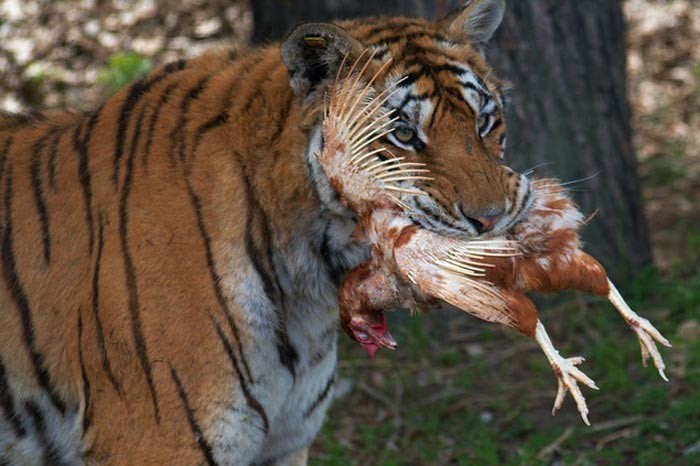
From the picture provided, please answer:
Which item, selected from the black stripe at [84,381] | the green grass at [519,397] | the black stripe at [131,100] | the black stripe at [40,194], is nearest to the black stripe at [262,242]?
the black stripe at [131,100]

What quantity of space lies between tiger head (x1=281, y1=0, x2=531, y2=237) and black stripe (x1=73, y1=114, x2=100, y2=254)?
66 cm

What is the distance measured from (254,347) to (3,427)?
802 mm

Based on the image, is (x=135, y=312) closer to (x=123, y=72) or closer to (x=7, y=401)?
(x=7, y=401)

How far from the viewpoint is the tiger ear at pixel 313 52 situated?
2514mm

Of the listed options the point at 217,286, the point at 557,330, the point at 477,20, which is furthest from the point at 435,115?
the point at 557,330

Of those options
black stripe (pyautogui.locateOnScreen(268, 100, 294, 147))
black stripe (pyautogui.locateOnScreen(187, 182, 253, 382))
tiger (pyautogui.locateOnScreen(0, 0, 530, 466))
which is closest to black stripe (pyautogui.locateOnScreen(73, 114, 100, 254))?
tiger (pyautogui.locateOnScreen(0, 0, 530, 466))

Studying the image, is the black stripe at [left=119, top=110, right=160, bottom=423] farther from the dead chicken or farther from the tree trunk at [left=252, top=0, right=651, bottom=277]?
the tree trunk at [left=252, top=0, right=651, bottom=277]

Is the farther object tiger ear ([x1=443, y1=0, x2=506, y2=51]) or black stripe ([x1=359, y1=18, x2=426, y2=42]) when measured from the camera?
tiger ear ([x1=443, y1=0, x2=506, y2=51])

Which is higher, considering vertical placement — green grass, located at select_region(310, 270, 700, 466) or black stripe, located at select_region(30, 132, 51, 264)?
black stripe, located at select_region(30, 132, 51, 264)

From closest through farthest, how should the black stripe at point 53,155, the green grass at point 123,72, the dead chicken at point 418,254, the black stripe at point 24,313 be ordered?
the dead chicken at point 418,254 < the black stripe at point 24,313 < the black stripe at point 53,155 < the green grass at point 123,72

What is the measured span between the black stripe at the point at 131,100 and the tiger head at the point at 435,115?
57 centimetres

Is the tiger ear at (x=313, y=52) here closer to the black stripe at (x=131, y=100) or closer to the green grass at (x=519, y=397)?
the black stripe at (x=131, y=100)

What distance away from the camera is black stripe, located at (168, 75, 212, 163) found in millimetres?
2754

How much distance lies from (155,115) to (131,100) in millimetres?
136
